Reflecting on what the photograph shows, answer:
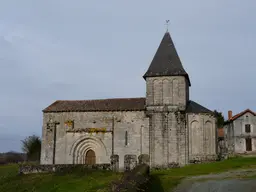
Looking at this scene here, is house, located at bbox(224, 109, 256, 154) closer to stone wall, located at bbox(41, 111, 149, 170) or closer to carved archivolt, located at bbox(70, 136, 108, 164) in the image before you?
stone wall, located at bbox(41, 111, 149, 170)

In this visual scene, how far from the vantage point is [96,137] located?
2906 cm

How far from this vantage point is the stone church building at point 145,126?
2702 cm

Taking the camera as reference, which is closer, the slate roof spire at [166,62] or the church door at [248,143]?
the slate roof spire at [166,62]

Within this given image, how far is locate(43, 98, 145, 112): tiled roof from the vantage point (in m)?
29.2

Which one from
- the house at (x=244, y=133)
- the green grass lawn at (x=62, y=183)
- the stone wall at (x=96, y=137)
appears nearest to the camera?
the green grass lawn at (x=62, y=183)

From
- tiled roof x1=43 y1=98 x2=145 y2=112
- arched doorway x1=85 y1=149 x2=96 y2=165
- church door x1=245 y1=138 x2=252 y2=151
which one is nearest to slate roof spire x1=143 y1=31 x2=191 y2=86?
tiled roof x1=43 y1=98 x2=145 y2=112

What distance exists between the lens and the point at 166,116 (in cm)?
2770

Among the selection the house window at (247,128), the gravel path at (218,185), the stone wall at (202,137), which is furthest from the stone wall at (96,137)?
the house window at (247,128)

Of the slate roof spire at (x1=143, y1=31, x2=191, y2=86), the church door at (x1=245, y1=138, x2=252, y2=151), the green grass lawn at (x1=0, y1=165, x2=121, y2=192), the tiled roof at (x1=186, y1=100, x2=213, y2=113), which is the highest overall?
the slate roof spire at (x1=143, y1=31, x2=191, y2=86)

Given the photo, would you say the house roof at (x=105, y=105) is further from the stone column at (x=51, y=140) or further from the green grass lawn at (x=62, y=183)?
the green grass lawn at (x=62, y=183)

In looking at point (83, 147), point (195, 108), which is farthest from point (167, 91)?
point (83, 147)

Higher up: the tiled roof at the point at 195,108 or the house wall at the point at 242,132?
the tiled roof at the point at 195,108

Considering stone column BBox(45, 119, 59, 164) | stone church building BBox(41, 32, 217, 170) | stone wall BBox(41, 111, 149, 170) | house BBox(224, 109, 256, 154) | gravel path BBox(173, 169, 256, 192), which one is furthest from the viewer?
house BBox(224, 109, 256, 154)

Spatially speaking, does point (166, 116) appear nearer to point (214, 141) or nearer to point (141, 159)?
point (214, 141)
